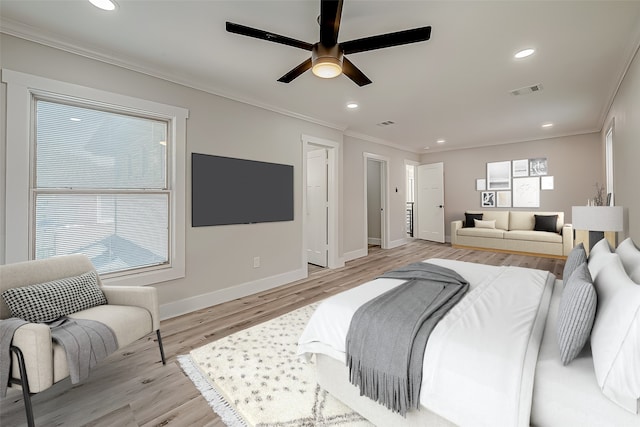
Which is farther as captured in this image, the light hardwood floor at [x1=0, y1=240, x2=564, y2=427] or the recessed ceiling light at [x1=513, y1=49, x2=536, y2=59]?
the recessed ceiling light at [x1=513, y1=49, x2=536, y2=59]

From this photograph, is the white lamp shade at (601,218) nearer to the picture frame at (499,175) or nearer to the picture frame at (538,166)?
the picture frame at (538,166)

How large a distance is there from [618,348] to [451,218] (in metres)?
7.29

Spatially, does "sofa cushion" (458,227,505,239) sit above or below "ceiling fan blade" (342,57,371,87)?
below

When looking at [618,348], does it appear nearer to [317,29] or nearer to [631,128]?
[317,29]

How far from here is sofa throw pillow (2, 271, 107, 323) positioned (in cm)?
171

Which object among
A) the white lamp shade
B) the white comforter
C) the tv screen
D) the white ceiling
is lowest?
the white comforter

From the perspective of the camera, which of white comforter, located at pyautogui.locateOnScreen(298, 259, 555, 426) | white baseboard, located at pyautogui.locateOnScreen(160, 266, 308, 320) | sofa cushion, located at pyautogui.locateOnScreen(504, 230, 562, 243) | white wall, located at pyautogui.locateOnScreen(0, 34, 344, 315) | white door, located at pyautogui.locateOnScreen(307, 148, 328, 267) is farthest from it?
sofa cushion, located at pyautogui.locateOnScreen(504, 230, 562, 243)

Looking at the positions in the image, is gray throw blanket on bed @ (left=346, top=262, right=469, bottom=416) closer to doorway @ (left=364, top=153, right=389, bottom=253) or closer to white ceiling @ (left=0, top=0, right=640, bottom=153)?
white ceiling @ (left=0, top=0, right=640, bottom=153)

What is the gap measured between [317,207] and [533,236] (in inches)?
181

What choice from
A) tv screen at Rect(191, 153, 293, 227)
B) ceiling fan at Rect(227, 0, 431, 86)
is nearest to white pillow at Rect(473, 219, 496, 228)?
tv screen at Rect(191, 153, 293, 227)

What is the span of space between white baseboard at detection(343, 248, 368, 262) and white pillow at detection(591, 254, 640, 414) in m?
4.51

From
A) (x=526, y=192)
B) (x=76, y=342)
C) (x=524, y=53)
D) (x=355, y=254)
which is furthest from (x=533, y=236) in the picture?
(x=76, y=342)

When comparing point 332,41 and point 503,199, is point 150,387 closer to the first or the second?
point 332,41

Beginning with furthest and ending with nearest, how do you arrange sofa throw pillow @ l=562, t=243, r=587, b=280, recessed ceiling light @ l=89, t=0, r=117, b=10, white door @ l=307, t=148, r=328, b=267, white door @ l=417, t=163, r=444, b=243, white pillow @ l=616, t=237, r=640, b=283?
white door @ l=417, t=163, r=444, b=243, white door @ l=307, t=148, r=328, b=267, recessed ceiling light @ l=89, t=0, r=117, b=10, sofa throw pillow @ l=562, t=243, r=587, b=280, white pillow @ l=616, t=237, r=640, b=283
